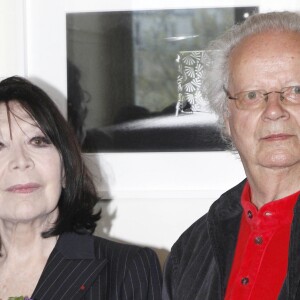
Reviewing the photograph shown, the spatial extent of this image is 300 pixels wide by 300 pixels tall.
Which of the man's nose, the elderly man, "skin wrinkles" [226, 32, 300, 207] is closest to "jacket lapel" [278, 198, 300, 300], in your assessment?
the elderly man

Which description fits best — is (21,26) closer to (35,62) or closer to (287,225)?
(35,62)

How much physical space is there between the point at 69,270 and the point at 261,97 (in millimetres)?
710

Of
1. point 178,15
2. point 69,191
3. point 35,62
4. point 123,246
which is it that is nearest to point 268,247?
point 123,246

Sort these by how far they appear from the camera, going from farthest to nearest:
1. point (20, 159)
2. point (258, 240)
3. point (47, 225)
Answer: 1. point (47, 225)
2. point (20, 159)
3. point (258, 240)

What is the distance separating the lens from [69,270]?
200 centimetres

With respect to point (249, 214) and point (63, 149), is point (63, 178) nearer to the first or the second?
point (63, 149)

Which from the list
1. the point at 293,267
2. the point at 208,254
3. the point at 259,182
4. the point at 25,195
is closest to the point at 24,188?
the point at 25,195

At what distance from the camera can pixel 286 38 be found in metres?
1.81

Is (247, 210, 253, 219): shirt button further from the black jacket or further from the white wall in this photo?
the white wall

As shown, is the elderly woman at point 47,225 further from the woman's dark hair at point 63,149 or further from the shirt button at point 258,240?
the shirt button at point 258,240

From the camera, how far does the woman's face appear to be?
1937mm

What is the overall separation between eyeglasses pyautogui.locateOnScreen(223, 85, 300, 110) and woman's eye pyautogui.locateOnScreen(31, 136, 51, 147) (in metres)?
0.53

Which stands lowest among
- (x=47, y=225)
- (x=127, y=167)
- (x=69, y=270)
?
(x=69, y=270)

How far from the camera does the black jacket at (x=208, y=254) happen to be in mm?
1825
